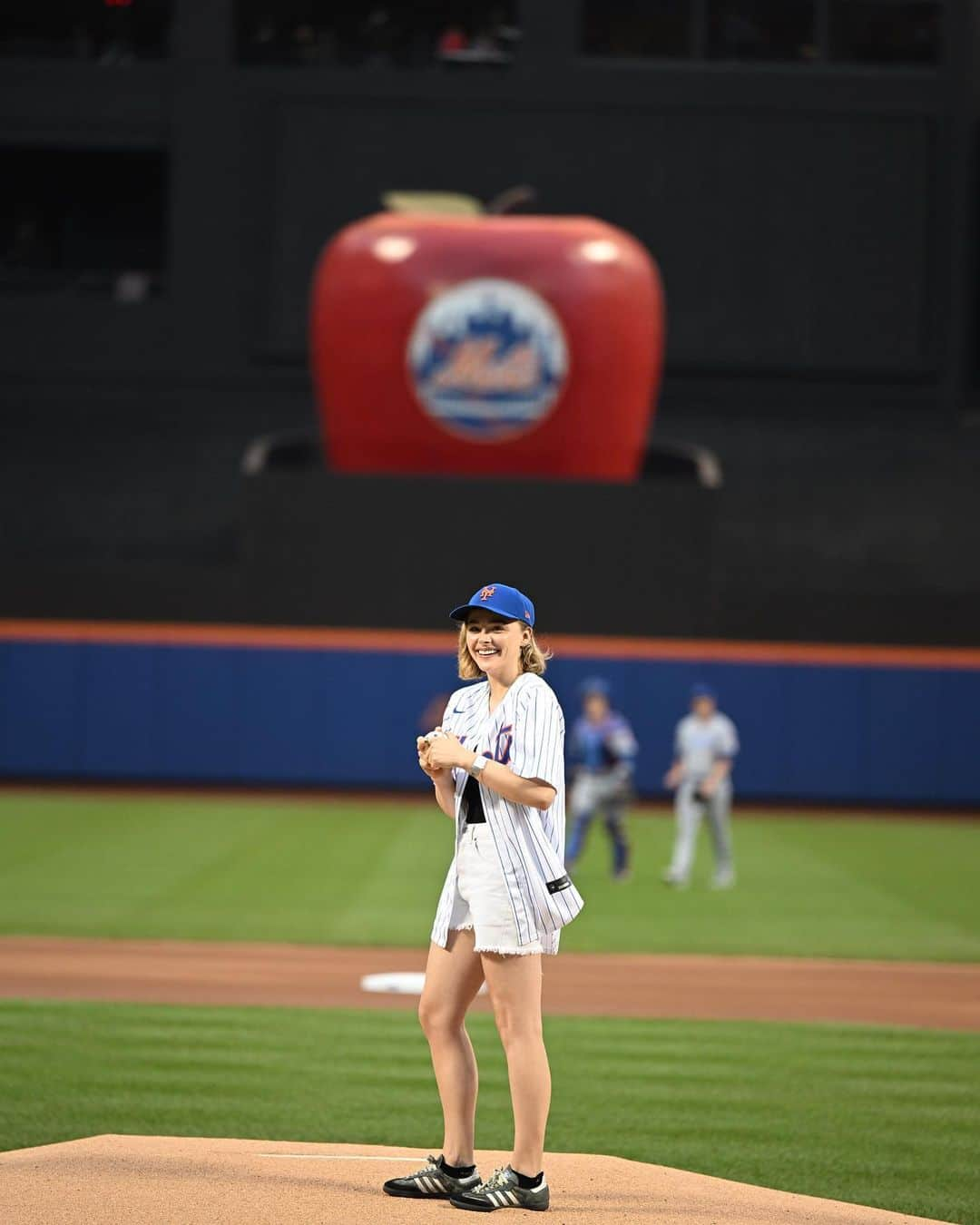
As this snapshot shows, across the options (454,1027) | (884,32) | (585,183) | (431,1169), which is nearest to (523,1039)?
(454,1027)

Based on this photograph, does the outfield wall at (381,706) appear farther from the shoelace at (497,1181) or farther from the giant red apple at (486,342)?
the shoelace at (497,1181)

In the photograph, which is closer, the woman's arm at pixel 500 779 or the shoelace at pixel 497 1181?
the woman's arm at pixel 500 779

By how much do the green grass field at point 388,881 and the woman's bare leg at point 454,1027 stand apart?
7.55 m

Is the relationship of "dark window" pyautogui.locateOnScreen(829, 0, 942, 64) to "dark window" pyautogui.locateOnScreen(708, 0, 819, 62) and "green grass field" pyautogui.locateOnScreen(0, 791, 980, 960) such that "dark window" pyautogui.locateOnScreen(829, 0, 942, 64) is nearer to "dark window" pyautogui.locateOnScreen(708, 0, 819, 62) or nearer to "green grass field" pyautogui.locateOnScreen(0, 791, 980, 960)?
"dark window" pyautogui.locateOnScreen(708, 0, 819, 62)

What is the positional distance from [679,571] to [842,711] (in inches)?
115

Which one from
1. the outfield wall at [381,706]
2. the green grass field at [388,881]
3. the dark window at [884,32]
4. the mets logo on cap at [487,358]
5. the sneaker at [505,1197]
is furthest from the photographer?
the dark window at [884,32]

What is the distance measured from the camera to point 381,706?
2592 centimetres

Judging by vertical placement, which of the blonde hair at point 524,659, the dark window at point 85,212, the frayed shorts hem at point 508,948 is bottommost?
the frayed shorts hem at point 508,948

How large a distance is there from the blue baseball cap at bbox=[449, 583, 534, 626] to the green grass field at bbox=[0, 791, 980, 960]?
7.85 meters

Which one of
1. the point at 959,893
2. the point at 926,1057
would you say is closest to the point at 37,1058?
the point at 926,1057

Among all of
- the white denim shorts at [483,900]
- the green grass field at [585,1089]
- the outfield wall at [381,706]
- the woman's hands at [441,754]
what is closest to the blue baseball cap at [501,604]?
the woman's hands at [441,754]

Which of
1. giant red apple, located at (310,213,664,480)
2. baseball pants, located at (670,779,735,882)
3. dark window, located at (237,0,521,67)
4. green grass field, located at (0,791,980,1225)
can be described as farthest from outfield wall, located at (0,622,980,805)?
dark window, located at (237,0,521,67)

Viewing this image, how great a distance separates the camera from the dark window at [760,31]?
34406mm

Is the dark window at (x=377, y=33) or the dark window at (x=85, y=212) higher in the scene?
the dark window at (x=377, y=33)
